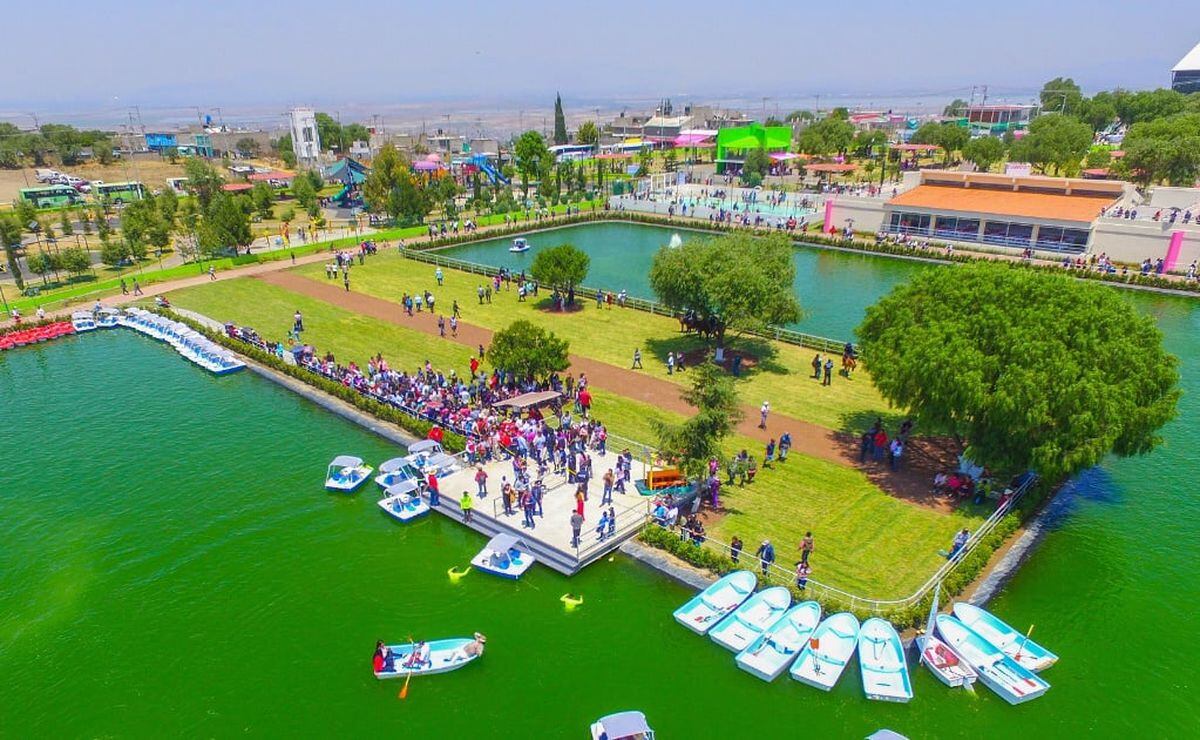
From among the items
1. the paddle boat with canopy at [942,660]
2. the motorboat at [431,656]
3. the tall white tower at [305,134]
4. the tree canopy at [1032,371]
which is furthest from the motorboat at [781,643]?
the tall white tower at [305,134]

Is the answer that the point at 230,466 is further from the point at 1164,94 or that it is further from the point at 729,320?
the point at 1164,94

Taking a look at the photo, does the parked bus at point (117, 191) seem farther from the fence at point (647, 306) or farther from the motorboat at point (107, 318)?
the motorboat at point (107, 318)

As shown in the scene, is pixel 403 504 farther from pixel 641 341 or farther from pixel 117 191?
pixel 117 191

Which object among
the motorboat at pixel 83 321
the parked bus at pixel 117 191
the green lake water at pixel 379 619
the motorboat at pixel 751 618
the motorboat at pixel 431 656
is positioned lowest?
the green lake water at pixel 379 619

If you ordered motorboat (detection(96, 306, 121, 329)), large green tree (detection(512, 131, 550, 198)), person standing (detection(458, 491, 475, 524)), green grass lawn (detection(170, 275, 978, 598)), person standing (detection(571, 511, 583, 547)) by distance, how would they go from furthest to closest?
large green tree (detection(512, 131, 550, 198))
motorboat (detection(96, 306, 121, 329))
person standing (detection(458, 491, 475, 524))
person standing (detection(571, 511, 583, 547))
green grass lawn (detection(170, 275, 978, 598))

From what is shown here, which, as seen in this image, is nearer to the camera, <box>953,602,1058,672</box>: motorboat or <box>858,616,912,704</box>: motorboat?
<box>858,616,912,704</box>: motorboat

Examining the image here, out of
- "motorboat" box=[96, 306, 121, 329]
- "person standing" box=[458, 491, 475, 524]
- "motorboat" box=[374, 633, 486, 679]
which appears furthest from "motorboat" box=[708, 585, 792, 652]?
"motorboat" box=[96, 306, 121, 329]

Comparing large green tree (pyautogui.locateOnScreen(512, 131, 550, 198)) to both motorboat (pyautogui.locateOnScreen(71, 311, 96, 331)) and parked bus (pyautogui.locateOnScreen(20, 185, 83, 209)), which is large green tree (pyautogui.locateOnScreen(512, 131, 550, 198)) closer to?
motorboat (pyautogui.locateOnScreen(71, 311, 96, 331))
